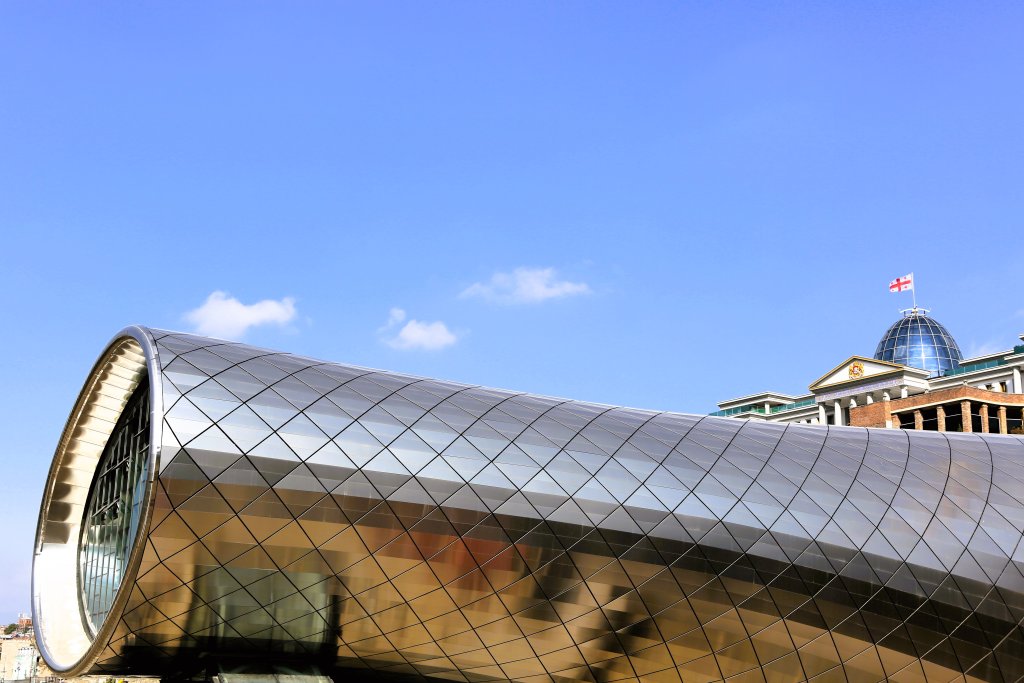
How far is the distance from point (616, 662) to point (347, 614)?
951 centimetres

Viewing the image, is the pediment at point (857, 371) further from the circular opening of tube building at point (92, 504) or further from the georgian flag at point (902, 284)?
the circular opening of tube building at point (92, 504)

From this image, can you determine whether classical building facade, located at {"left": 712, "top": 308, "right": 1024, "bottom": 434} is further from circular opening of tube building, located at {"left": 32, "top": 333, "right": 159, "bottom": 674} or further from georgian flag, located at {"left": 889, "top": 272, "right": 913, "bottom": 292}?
circular opening of tube building, located at {"left": 32, "top": 333, "right": 159, "bottom": 674}

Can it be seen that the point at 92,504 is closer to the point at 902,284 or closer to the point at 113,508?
the point at 113,508

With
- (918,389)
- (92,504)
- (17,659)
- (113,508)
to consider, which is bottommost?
(17,659)

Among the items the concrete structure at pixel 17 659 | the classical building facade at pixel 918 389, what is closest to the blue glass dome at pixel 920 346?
the classical building facade at pixel 918 389

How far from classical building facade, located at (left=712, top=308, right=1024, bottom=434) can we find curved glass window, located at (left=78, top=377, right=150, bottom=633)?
70538 millimetres

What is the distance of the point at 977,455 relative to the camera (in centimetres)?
4312

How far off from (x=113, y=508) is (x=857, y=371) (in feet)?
291

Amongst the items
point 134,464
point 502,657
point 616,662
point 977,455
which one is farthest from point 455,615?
point 977,455

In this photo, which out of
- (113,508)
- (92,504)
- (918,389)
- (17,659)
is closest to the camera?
(113,508)

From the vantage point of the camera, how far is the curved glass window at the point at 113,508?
34844 millimetres

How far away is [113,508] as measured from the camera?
121 feet

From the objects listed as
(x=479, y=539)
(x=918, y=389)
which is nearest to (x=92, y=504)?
(x=479, y=539)

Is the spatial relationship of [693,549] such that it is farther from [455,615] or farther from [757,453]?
[455,615]
